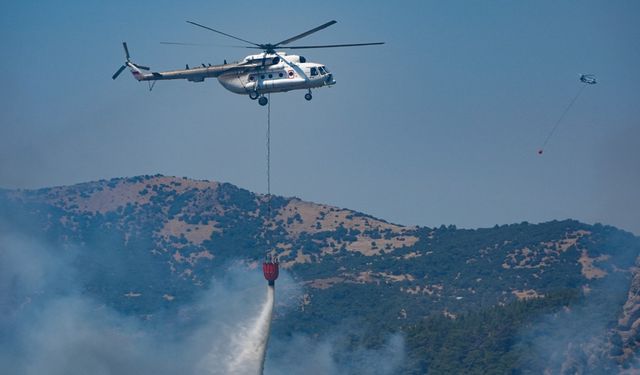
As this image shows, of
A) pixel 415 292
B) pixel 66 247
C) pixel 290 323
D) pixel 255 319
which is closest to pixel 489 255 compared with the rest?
pixel 415 292

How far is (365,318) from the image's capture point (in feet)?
530

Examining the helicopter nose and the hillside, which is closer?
the helicopter nose

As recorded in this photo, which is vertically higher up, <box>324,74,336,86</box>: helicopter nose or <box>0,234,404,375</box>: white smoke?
<box>324,74,336,86</box>: helicopter nose

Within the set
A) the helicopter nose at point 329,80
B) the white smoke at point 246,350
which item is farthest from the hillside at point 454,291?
the helicopter nose at point 329,80

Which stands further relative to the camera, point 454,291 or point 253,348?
point 454,291

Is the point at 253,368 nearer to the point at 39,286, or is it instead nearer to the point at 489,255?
the point at 39,286

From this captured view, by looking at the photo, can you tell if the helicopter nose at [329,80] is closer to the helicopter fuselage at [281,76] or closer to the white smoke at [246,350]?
the helicopter fuselage at [281,76]

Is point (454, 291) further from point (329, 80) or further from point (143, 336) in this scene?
point (329, 80)

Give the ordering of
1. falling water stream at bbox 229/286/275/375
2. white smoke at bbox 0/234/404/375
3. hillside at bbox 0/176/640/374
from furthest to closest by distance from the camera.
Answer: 1. hillside at bbox 0/176/640/374
2. white smoke at bbox 0/234/404/375
3. falling water stream at bbox 229/286/275/375

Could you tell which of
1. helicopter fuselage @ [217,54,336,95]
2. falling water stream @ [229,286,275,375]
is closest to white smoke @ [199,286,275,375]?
falling water stream @ [229,286,275,375]

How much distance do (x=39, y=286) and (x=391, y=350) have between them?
39.5m

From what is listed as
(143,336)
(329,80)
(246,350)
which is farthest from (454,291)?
(329,80)

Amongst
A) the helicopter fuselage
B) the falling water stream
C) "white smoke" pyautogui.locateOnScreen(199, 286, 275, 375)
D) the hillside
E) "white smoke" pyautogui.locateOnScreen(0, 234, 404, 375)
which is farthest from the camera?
the hillside

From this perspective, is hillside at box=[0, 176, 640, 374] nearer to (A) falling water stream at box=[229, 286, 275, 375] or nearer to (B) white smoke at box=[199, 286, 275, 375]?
(B) white smoke at box=[199, 286, 275, 375]
